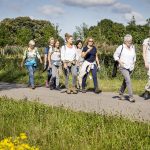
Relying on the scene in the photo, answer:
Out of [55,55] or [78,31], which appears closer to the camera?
[55,55]

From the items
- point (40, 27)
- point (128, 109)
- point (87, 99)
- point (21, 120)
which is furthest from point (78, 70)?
point (40, 27)

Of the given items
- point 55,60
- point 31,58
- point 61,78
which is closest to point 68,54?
point 55,60

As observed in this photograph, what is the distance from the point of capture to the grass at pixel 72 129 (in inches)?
295

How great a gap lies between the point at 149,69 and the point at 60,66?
3.97m

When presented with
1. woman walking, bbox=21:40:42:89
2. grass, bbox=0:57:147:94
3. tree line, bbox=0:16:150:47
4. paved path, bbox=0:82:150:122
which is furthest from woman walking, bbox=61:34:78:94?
tree line, bbox=0:16:150:47

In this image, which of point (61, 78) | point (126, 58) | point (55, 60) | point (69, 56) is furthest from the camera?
point (61, 78)

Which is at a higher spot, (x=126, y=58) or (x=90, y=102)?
(x=126, y=58)

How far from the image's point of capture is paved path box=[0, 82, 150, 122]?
11.7 m

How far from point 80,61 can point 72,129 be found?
8959 mm

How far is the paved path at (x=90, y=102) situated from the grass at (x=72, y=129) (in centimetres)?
126

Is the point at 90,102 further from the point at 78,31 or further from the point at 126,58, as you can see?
the point at 78,31

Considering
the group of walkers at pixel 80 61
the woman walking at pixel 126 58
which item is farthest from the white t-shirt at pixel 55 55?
the woman walking at pixel 126 58

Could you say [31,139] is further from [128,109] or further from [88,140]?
[128,109]

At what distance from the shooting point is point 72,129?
28.0 ft
